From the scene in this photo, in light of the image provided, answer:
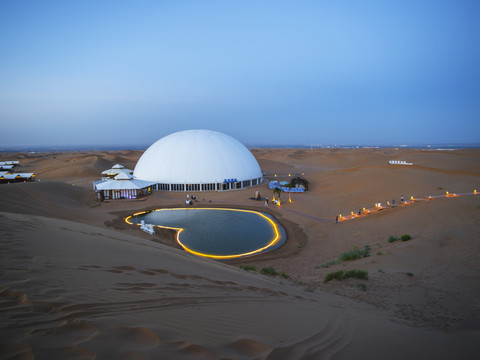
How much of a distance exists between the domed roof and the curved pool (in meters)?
11.7

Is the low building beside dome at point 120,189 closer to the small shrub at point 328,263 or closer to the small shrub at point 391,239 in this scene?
the small shrub at point 328,263

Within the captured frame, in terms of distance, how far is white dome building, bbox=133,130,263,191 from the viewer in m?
38.7

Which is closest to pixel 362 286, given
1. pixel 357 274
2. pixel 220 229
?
pixel 357 274

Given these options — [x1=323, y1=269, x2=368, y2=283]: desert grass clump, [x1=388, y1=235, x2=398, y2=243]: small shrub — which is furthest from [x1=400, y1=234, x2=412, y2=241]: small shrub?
[x1=323, y1=269, x2=368, y2=283]: desert grass clump

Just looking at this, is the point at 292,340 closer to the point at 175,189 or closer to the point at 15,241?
the point at 15,241

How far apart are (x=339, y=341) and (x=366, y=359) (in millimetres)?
478

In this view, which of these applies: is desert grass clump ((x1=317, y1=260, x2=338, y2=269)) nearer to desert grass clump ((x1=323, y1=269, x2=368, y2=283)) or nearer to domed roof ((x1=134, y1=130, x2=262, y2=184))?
desert grass clump ((x1=323, y1=269, x2=368, y2=283))

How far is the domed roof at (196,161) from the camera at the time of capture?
38.9 meters

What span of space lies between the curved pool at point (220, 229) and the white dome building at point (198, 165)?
11.1m

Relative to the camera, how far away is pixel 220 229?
2125 cm

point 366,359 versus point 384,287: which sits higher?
point 366,359

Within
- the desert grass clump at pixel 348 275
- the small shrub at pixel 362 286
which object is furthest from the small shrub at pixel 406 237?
the small shrub at pixel 362 286

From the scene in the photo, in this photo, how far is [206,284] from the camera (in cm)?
565

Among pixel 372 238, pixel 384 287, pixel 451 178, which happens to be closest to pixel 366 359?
pixel 384 287
